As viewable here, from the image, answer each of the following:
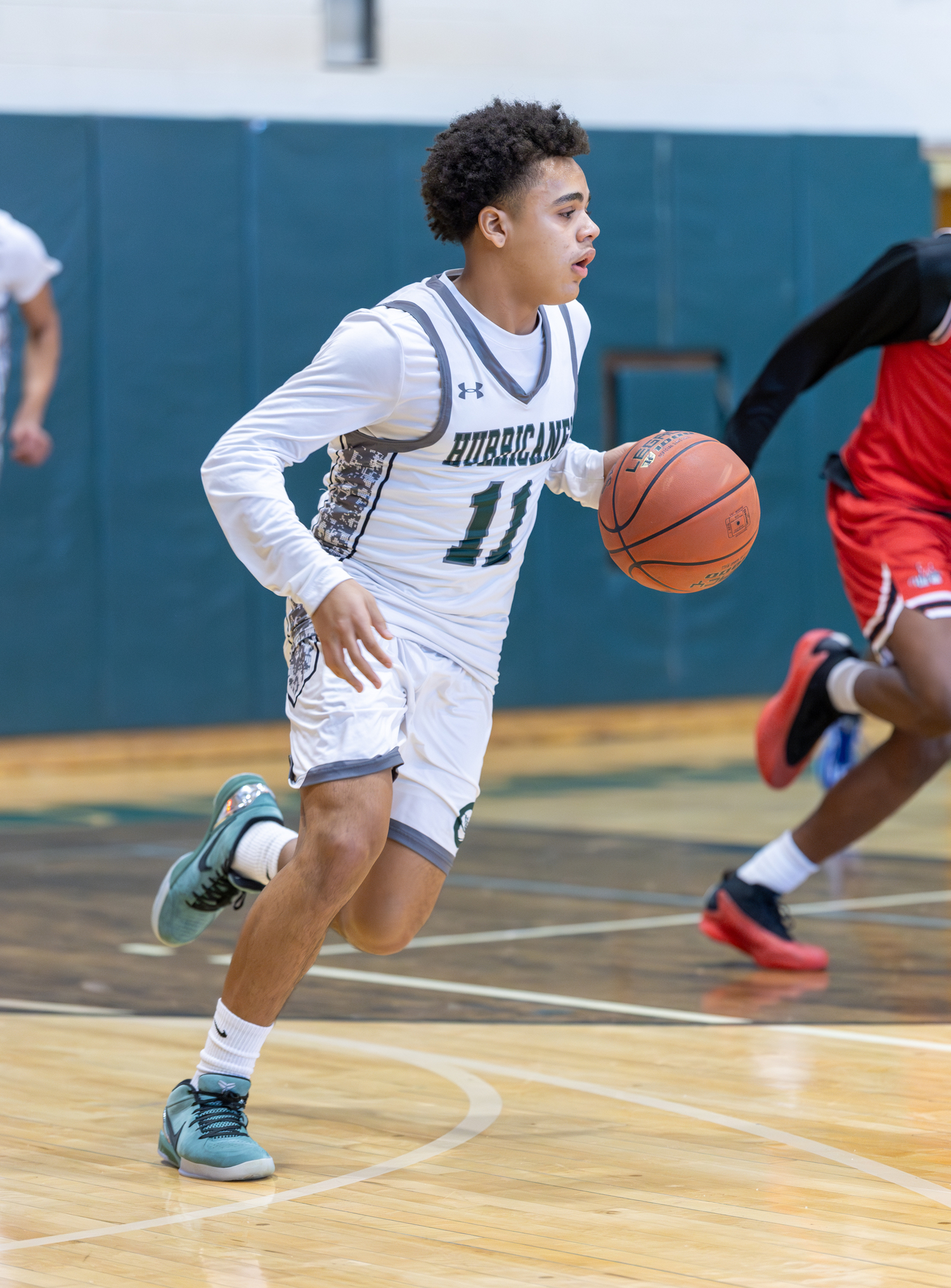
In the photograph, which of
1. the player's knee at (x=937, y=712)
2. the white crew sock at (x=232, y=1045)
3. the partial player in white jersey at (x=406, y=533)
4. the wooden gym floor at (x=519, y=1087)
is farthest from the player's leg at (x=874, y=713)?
the white crew sock at (x=232, y=1045)

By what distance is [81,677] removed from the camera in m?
10.2

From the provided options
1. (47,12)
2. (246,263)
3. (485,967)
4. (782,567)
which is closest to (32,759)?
(246,263)

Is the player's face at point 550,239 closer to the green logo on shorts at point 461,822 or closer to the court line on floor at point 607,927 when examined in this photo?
the green logo on shorts at point 461,822

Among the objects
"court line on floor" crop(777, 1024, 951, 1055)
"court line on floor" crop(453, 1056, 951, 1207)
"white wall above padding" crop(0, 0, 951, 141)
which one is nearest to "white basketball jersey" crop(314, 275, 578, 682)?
"court line on floor" crop(453, 1056, 951, 1207)

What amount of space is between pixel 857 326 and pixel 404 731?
193 cm

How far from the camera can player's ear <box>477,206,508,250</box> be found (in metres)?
3.57

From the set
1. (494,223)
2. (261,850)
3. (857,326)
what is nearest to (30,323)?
(857,326)

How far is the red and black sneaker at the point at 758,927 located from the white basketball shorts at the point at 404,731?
153 centimetres

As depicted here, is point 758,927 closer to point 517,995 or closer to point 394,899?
point 517,995

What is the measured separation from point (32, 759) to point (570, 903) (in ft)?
14.5

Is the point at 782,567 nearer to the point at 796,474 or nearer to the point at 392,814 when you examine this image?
the point at 796,474

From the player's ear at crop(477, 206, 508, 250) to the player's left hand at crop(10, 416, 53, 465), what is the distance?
322 centimetres

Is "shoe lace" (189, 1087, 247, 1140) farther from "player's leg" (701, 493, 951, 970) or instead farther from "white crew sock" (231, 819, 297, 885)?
"player's leg" (701, 493, 951, 970)

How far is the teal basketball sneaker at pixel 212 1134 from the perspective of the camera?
329 cm
